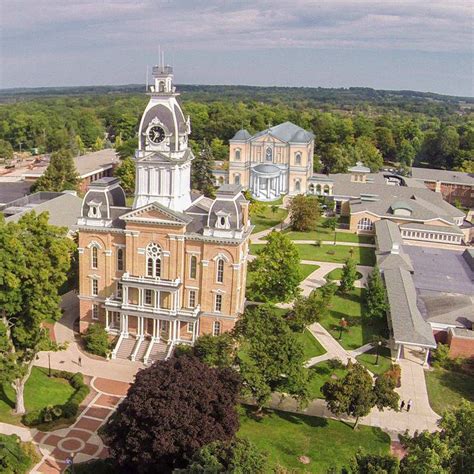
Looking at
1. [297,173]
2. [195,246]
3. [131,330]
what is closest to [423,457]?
[195,246]

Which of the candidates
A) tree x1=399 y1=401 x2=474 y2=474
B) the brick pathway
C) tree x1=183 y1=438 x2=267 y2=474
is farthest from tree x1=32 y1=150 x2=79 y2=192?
tree x1=399 y1=401 x2=474 y2=474

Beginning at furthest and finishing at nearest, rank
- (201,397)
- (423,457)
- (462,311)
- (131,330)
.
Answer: (462,311) < (131,330) < (201,397) < (423,457)

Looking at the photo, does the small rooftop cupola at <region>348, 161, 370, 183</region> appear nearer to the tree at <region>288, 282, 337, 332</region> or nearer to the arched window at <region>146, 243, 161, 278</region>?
the tree at <region>288, 282, 337, 332</region>

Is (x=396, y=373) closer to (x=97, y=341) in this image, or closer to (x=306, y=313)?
(x=306, y=313)

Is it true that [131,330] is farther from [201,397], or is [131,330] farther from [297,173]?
[297,173]

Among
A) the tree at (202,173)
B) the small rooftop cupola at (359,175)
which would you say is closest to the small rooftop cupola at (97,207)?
the tree at (202,173)
